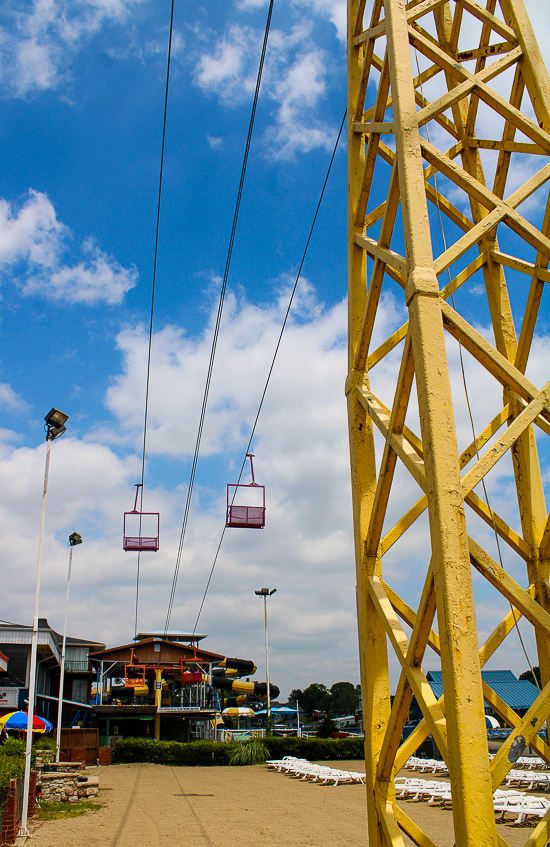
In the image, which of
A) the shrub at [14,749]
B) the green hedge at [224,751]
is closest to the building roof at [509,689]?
the green hedge at [224,751]

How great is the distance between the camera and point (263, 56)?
772 cm

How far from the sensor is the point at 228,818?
13875 millimetres

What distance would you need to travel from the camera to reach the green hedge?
29.7m

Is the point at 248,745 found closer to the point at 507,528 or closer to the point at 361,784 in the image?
the point at 361,784

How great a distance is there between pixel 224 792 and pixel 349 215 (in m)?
19.6

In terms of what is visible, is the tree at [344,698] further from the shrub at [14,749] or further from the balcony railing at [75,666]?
the shrub at [14,749]

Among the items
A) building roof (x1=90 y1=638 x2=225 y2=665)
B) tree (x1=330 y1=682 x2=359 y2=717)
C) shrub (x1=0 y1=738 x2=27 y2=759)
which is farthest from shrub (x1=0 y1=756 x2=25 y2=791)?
tree (x1=330 y1=682 x2=359 y2=717)

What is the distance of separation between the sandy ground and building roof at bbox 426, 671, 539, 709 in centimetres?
1192

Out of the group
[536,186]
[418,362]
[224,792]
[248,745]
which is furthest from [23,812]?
[248,745]

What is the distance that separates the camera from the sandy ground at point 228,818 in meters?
11.0

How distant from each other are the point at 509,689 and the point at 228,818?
2436cm

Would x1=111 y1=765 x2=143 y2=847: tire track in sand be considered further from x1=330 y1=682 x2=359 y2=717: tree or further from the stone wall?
x1=330 y1=682 x2=359 y2=717: tree

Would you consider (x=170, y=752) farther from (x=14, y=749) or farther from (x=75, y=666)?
(x=75, y=666)

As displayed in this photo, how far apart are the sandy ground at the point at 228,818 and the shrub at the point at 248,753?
6.92 meters
